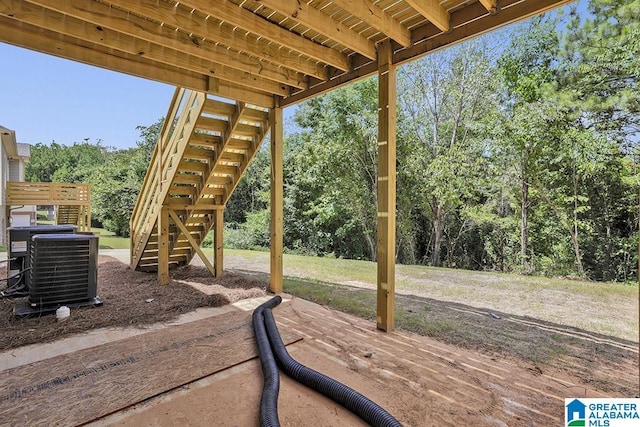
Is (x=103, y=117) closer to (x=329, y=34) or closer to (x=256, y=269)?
(x=256, y=269)

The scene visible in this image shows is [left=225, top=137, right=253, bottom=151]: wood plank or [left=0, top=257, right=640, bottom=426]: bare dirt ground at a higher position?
[left=225, top=137, right=253, bottom=151]: wood plank

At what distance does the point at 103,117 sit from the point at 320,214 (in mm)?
28025

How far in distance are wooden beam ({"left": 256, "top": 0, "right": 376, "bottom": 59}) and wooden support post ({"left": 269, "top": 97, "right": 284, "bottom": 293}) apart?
1.42 m

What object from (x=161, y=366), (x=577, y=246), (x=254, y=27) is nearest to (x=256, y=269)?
(x=161, y=366)

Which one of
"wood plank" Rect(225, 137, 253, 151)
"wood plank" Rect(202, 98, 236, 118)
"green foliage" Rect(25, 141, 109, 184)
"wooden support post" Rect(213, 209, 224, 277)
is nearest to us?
"wood plank" Rect(202, 98, 236, 118)

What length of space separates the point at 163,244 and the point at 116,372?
2.54 m

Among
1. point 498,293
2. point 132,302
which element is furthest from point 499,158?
point 132,302

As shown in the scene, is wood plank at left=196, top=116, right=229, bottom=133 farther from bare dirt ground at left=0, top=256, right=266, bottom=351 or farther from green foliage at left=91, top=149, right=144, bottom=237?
green foliage at left=91, top=149, right=144, bottom=237

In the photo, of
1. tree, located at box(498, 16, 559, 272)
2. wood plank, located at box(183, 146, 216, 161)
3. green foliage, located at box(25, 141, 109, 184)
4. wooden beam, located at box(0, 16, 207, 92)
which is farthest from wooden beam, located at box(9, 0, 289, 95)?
green foliage, located at box(25, 141, 109, 184)

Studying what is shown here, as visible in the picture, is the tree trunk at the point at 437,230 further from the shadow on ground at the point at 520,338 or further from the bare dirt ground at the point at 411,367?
the bare dirt ground at the point at 411,367

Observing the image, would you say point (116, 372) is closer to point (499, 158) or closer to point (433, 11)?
point (433, 11)

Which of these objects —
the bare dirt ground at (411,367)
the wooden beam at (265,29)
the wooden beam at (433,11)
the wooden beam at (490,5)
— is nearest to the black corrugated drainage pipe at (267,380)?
the bare dirt ground at (411,367)

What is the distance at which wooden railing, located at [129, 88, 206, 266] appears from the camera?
372cm

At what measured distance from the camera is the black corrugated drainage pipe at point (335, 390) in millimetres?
1461
